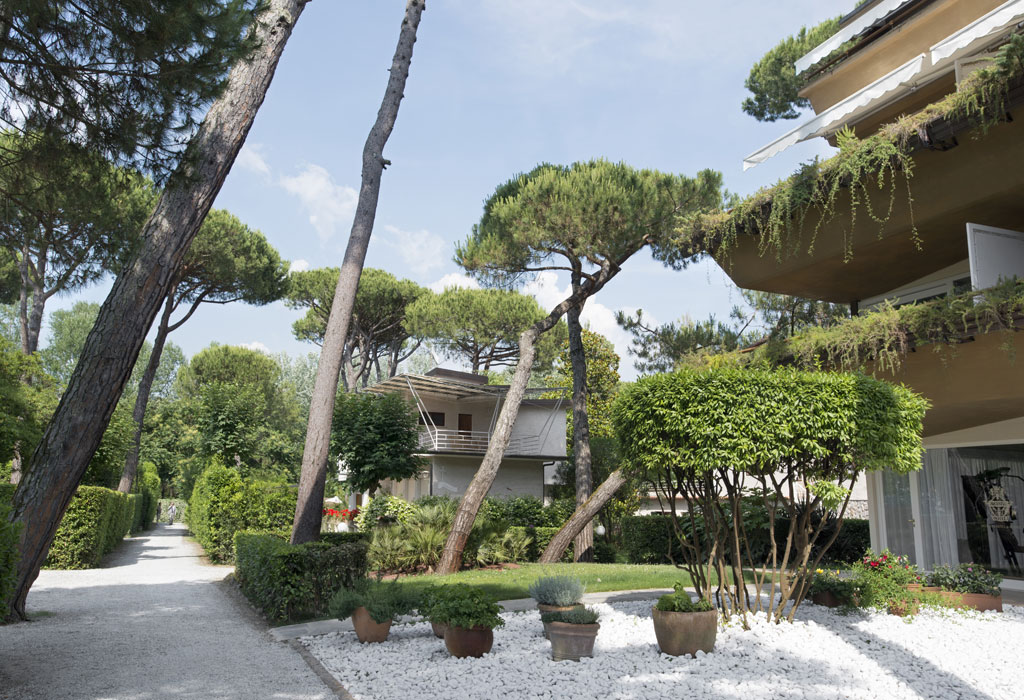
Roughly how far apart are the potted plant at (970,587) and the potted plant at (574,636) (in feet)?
16.2

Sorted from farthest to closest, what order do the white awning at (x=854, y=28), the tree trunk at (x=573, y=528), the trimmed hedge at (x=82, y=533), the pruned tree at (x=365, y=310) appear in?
the pruned tree at (x=365, y=310)
the tree trunk at (x=573, y=528)
the trimmed hedge at (x=82, y=533)
the white awning at (x=854, y=28)

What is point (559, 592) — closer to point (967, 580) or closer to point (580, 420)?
point (967, 580)

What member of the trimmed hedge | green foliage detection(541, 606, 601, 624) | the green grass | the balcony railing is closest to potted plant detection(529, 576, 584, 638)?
green foliage detection(541, 606, 601, 624)

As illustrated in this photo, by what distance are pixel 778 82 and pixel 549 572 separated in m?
13.8

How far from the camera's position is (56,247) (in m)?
7.90

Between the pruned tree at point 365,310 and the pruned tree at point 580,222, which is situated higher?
the pruned tree at point 365,310

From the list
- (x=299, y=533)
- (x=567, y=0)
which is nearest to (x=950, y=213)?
(x=567, y=0)

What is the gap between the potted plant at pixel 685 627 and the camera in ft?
20.8

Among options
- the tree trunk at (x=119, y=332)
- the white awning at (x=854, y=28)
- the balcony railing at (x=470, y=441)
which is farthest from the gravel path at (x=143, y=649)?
the balcony railing at (x=470, y=441)

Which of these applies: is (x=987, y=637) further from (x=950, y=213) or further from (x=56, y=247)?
(x=56, y=247)

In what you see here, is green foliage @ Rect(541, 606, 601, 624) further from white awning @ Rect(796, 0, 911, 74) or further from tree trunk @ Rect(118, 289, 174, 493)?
tree trunk @ Rect(118, 289, 174, 493)

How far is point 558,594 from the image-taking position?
24.3 ft

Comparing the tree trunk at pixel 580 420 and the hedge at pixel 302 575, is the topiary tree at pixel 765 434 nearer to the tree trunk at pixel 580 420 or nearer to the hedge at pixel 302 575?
the hedge at pixel 302 575

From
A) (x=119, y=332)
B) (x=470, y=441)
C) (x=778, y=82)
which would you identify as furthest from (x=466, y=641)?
(x=470, y=441)
